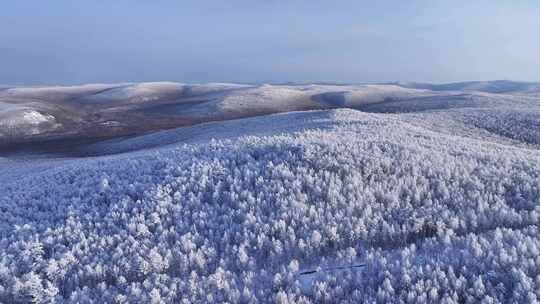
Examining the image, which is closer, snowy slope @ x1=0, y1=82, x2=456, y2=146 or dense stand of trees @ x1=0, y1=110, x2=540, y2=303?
dense stand of trees @ x1=0, y1=110, x2=540, y2=303

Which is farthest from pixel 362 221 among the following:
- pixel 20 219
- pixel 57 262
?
pixel 20 219

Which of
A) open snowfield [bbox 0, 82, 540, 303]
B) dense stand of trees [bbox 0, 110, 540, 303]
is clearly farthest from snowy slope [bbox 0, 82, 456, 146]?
dense stand of trees [bbox 0, 110, 540, 303]

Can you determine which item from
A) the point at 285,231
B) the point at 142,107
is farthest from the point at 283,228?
the point at 142,107

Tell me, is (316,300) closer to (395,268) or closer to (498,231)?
(395,268)

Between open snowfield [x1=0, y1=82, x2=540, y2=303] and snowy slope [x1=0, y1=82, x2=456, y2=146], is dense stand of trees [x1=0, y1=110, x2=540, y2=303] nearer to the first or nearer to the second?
open snowfield [x1=0, y1=82, x2=540, y2=303]

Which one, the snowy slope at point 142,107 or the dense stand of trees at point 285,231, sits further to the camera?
the snowy slope at point 142,107

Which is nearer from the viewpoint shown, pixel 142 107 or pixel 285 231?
pixel 285 231

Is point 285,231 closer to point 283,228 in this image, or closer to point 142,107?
point 283,228

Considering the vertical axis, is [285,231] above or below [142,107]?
above

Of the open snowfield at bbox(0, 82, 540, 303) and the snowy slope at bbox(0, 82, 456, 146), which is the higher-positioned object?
the open snowfield at bbox(0, 82, 540, 303)

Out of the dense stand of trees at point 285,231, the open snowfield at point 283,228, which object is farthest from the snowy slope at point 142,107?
the dense stand of trees at point 285,231

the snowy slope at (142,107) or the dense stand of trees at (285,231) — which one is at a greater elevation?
the dense stand of trees at (285,231)

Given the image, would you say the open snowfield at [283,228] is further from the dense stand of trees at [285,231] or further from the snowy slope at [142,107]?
the snowy slope at [142,107]
